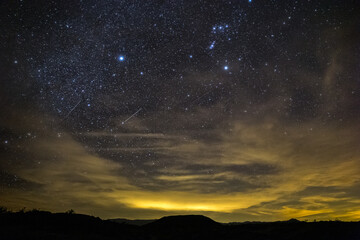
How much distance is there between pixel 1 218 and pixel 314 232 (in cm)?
1502

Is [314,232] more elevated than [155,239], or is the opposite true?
[314,232]

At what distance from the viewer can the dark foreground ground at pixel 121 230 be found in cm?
1001

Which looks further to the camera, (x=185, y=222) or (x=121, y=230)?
(x=185, y=222)

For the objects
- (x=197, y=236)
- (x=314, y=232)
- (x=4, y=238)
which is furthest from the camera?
(x=197, y=236)

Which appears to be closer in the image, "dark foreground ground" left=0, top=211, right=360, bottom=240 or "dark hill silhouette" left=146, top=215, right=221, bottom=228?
"dark foreground ground" left=0, top=211, right=360, bottom=240

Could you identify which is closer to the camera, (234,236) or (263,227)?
(234,236)

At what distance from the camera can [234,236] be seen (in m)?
11.7

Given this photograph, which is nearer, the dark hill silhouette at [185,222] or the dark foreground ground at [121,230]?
the dark foreground ground at [121,230]

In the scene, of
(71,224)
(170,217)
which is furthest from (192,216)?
(71,224)

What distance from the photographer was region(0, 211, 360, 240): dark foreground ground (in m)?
→ 10.0

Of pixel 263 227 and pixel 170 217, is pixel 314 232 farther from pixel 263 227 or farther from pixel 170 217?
pixel 170 217

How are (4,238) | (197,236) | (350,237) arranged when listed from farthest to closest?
(197,236) < (350,237) < (4,238)

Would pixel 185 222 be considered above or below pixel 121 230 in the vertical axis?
above

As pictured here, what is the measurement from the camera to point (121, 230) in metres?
13.4
